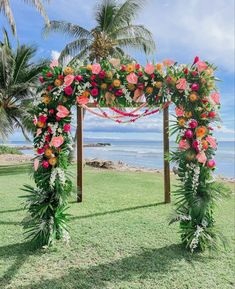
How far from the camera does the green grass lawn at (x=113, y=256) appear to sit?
10.8ft

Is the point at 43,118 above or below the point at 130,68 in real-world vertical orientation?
below

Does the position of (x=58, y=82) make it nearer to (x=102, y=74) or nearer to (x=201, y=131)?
(x=102, y=74)

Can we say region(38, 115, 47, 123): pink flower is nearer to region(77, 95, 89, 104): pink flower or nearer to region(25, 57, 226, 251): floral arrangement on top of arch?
region(25, 57, 226, 251): floral arrangement on top of arch

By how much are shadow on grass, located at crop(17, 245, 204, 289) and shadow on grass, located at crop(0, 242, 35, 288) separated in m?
0.28

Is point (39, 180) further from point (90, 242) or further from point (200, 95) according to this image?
point (200, 95)

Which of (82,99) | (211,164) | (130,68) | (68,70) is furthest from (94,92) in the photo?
(211,164)

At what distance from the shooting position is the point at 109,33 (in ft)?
46.3

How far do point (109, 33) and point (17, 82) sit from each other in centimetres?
443

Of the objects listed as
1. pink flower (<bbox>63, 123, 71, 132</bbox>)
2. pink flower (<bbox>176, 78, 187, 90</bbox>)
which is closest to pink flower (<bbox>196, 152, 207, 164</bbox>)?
pink flower (<bbox>176, 78, 187, 90</bbox>)

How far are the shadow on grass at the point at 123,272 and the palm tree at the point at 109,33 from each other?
1107 cm

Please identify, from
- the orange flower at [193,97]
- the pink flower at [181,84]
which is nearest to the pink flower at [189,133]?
the orange flower at [193,97]

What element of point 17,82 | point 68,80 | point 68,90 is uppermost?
point 17,82

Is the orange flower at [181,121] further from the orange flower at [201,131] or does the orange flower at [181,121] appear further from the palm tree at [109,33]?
the palm tree at [109,33]

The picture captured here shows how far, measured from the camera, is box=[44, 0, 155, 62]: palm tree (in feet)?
45.7
